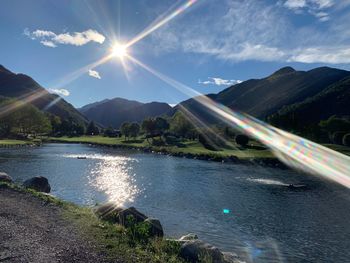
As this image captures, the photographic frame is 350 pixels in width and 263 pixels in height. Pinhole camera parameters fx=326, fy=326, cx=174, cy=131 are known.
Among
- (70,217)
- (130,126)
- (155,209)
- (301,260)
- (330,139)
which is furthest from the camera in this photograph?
(130,126)

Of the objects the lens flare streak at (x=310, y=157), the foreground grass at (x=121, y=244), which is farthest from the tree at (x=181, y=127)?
the foreground grass at (x=121, y=244)

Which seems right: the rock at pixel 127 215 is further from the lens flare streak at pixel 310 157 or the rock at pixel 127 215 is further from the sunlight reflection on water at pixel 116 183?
the lens flare streak at pixel 310 157

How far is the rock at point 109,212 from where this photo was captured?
25.5m

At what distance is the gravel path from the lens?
16453 millimetres

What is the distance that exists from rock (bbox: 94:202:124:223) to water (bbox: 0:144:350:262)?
14.4ft

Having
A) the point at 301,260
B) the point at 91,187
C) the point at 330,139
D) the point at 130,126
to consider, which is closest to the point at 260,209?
the point at 301,260

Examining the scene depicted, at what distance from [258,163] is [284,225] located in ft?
194

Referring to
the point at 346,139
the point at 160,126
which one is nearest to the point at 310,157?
the point at 346,139

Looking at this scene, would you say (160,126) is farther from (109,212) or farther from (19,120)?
(109,212)

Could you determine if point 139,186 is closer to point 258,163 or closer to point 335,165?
point 258,163

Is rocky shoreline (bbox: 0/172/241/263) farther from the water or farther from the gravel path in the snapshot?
the water

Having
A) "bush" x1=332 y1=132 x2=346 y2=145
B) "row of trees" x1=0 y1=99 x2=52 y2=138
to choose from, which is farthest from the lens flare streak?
"row of trees" x1=0 y1=99 x2=52 y2=138

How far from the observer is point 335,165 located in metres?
85.2

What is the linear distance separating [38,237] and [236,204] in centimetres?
2477
